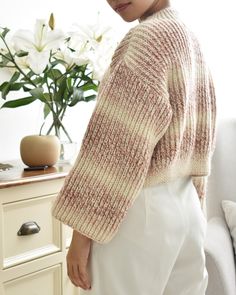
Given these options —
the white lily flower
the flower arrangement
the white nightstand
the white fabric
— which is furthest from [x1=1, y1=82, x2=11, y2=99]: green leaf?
the white fabric

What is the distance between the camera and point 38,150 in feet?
4.06

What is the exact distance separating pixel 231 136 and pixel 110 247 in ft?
3.48

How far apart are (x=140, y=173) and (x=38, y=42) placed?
2.09ft

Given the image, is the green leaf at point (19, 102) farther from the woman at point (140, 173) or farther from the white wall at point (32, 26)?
the woman at point (140, 173)

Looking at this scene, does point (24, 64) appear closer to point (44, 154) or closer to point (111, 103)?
point (44, 154)

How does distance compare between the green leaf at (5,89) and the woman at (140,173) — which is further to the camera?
the green leaf at (5,89)

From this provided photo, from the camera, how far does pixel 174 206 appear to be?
797 millimetres

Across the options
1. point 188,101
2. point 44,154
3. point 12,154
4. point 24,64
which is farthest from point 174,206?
point 12,154

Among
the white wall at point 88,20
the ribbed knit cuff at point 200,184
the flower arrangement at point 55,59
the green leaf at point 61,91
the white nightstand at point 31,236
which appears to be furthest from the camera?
the white wall at point 88,20

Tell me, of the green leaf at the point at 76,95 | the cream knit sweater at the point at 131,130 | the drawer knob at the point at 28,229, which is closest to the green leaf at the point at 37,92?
the green leaf at the point at 76,95

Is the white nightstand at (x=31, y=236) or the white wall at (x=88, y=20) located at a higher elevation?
the white wall at (x=88, y=20)

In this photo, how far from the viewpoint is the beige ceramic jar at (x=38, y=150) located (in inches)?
48.7

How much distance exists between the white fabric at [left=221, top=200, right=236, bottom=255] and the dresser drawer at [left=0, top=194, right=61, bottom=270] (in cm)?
63

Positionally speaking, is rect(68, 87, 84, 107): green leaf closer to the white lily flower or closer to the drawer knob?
the white lily flower
